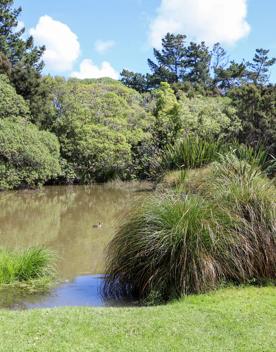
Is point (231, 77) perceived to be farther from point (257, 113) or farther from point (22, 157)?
point (22, 157)

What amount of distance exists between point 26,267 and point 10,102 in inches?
743

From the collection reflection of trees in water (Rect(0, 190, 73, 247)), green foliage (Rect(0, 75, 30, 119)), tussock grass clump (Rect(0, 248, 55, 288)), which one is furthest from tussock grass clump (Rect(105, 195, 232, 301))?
green foliage (Rect(0, 75, 30, 119))

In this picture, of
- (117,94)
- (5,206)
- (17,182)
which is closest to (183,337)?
(5,206)

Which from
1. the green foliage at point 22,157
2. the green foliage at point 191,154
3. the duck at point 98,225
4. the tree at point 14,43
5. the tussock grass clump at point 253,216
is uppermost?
Result: the tree at point 14,43

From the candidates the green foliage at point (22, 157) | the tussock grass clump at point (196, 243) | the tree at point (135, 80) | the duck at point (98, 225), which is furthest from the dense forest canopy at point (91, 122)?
the tussock grass clump at point (196, 243)

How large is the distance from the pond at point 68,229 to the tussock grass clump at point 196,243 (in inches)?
23.3

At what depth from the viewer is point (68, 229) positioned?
46.6 ft

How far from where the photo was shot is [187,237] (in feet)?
19.5

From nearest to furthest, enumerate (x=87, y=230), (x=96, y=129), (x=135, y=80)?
(x=87, y=230), (x=96, y=129), (x=135, y=80)

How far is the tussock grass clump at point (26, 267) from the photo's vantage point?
24.1ft

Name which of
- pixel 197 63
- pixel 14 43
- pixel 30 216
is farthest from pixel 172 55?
pixel 30 216

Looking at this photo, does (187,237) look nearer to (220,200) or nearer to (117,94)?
(220,200)

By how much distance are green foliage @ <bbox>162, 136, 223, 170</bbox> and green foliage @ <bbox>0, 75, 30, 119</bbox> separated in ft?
55.6

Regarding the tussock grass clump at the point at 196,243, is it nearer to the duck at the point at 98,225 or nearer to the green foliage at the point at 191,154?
the green foliage at the point at 191,154
